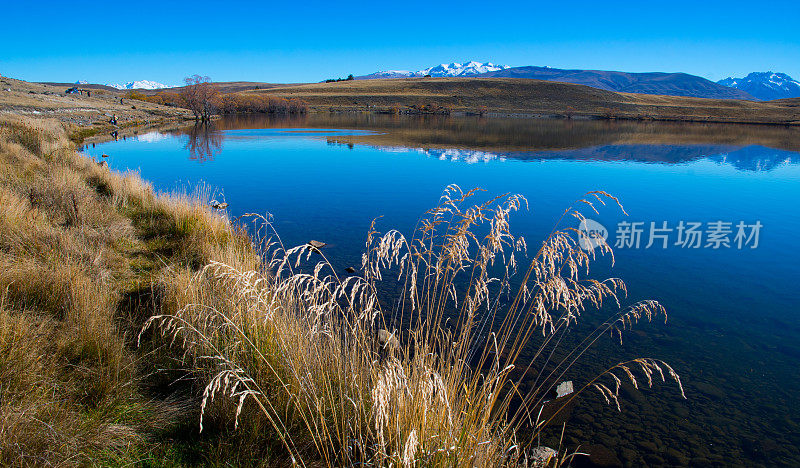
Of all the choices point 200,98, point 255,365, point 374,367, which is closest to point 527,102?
point 200,98

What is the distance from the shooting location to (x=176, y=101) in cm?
6222

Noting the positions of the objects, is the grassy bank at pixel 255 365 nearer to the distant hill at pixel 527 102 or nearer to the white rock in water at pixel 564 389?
the white rock in water at pixel 564 389

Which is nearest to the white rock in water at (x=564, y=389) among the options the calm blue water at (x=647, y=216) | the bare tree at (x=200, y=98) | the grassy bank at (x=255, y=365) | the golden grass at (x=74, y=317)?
the grassy bank at (x=255, y=365)

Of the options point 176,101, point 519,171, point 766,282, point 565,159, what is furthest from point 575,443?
point 176,101

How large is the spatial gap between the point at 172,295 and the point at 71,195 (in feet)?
15.3

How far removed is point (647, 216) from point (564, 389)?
30.1 feet

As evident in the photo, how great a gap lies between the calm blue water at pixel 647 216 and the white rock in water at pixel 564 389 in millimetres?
194

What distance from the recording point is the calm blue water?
13.7ft

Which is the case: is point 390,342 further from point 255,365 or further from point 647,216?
point 647,216

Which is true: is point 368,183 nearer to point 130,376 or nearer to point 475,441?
point 130,376

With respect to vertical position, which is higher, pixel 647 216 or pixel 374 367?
pixel 374 367

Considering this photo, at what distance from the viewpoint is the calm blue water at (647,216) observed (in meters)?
4.16

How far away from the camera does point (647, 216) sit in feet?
38.4

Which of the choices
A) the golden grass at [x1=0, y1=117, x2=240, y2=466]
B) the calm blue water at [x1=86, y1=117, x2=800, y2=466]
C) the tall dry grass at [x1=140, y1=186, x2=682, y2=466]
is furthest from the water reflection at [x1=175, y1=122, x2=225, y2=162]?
the tall dry grass at [x1=140, y1=186, x2=682, y2=466]
